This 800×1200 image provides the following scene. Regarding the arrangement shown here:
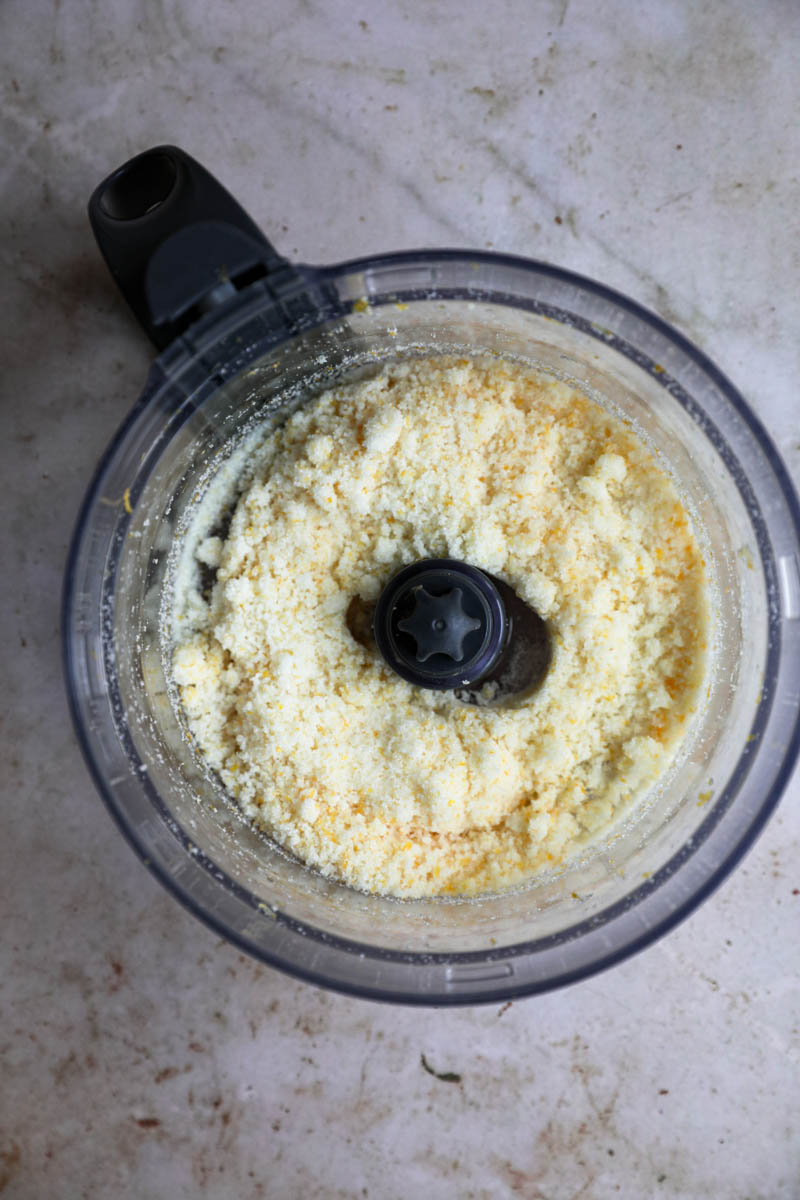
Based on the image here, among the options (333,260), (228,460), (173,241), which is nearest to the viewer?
(173,241)

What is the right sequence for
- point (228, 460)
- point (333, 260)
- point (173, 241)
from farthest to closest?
point (333, 260) → point (228, 460) → point (173, 241)

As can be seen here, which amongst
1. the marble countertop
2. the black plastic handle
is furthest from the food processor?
the marble countertop

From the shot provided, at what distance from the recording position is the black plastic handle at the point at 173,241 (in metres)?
0.67

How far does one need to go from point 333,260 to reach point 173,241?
0.25 meters

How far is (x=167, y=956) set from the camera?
3.02ft

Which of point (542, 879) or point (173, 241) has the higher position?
point (173, 241)

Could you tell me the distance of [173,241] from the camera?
2.21 feet

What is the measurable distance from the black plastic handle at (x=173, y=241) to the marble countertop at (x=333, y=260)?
0.62 feet

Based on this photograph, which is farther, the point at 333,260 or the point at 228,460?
the point at 333,260

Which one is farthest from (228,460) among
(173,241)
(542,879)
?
(542,879)

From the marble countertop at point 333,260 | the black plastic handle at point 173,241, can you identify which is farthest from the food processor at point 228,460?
the marble countertop at point 333,260

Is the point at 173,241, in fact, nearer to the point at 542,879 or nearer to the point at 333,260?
the point at 333,260

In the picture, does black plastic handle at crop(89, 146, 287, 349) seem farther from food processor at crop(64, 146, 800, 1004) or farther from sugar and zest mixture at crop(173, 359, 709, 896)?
sugar and zest mixture at crop(173, 359, 709, 896)

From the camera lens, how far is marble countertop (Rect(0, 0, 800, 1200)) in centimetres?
90
